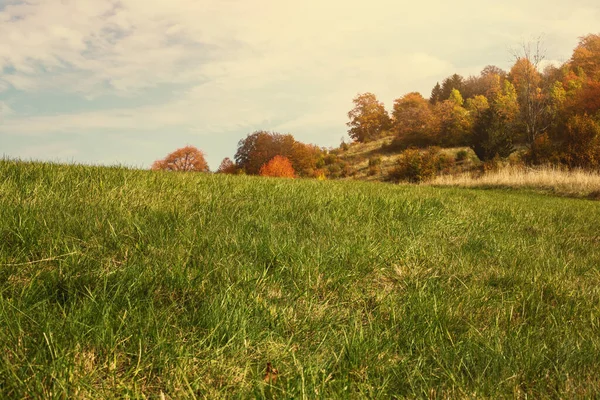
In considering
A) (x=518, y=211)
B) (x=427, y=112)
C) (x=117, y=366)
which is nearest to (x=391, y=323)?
(x=117, y=366)

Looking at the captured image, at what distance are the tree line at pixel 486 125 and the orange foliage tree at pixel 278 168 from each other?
0.10 metres

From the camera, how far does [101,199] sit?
445cm

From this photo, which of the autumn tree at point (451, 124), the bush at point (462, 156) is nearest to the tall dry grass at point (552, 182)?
the bush at point (462, 156)

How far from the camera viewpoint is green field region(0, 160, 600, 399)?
1.82 m

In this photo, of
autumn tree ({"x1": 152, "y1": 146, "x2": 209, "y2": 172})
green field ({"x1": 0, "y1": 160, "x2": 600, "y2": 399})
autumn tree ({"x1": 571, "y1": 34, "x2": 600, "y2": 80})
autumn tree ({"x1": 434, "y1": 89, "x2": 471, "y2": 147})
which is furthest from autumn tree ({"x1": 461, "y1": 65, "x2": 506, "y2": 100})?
green field ({"x1": 0, "y1": 160, "x2": 600, "y2": 399})

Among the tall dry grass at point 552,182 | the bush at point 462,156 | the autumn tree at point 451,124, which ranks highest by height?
the autumn tree at point 451,124

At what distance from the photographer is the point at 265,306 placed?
2467 mm

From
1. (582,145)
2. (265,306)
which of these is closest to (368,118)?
(582,145)

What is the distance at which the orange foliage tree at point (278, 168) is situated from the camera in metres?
44.3

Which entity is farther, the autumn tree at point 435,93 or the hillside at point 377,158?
the autumn tree at point 435,93

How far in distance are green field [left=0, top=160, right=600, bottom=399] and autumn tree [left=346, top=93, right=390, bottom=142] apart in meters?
57.6

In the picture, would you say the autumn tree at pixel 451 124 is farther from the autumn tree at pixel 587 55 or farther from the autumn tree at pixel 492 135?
the autumn tree at pixel 587 55

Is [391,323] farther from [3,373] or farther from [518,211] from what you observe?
[518,211]

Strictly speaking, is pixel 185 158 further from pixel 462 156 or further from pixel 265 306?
pixel 265 306
